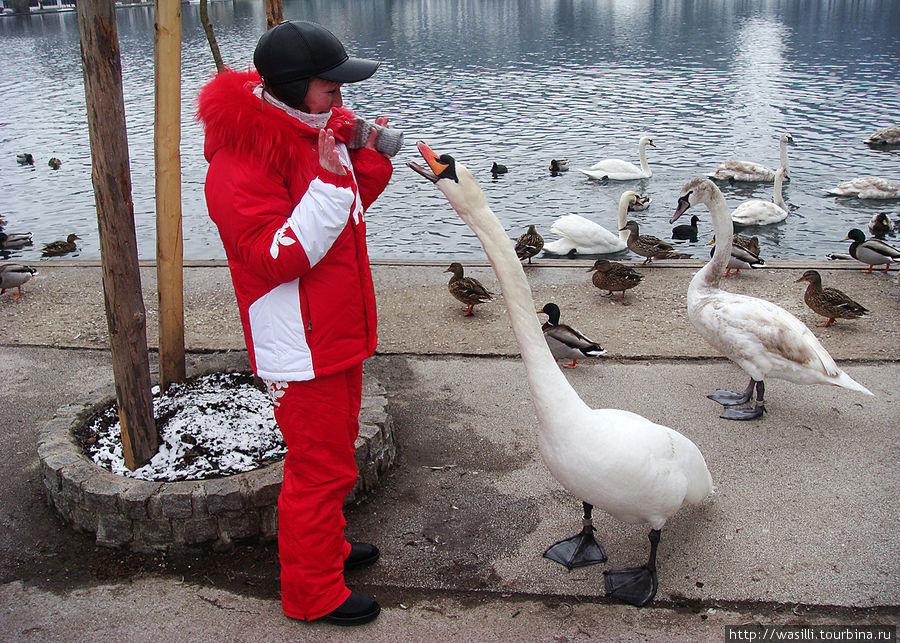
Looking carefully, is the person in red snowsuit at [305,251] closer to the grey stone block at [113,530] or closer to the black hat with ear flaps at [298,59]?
the black hat with ear flaps at [298,59]

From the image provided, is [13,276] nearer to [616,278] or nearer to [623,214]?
[616,278]

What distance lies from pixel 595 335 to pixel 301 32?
462 centimetres

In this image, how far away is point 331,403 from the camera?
327 centimetres

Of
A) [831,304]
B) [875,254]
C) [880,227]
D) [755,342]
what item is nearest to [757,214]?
[880,227]

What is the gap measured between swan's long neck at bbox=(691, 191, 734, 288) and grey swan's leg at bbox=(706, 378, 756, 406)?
2.89 ft

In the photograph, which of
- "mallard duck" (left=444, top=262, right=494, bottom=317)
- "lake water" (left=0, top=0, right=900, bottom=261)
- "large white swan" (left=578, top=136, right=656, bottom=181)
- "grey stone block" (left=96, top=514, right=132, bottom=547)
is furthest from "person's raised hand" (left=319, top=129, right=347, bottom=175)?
"large white swan" (left=578, top=136, right=656, bottom=181)

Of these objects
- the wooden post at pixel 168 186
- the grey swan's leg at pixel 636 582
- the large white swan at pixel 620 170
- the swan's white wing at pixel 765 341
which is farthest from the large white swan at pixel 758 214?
the wooden post at pixel 168 186

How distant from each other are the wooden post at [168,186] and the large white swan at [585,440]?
2037 mm

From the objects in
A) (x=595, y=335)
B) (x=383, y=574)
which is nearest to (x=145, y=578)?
(x=383, y=574)

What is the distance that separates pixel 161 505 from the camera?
3.86 metres

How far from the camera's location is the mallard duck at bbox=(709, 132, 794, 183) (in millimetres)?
15375

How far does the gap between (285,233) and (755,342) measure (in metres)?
3.84

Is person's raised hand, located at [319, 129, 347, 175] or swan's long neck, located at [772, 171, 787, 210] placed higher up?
person's raised hand, located at [319, 129, 347, 175]

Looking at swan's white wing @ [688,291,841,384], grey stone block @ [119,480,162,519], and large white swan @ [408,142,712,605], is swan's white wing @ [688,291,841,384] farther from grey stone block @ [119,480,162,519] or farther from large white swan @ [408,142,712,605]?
grey stone block @ [119,480,162,519]
